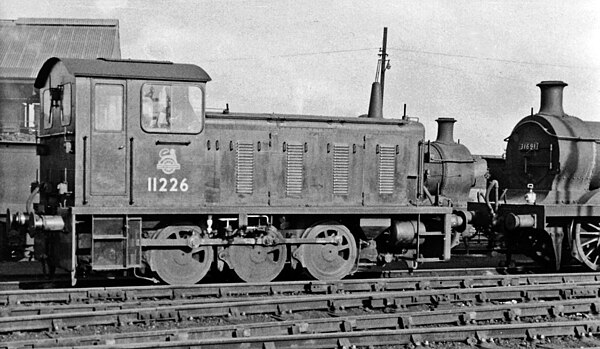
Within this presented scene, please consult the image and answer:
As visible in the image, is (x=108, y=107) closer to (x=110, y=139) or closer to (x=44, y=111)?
(x=110, y=139)

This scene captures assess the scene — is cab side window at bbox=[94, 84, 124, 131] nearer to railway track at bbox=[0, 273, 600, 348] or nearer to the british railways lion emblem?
the british railways lion emblem

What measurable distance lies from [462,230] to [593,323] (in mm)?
5152

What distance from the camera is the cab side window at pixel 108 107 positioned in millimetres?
11367

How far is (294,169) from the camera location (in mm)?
12703

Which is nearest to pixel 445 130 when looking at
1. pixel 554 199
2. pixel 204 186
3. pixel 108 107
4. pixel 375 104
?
pixel 375 104

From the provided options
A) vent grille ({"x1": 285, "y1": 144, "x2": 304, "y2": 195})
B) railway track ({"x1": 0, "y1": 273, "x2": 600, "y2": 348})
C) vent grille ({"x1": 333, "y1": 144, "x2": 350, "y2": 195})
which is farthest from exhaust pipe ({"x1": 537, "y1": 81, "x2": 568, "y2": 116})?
vent grille ({"x1": 285, "y1": 144, "x2": 304, "y2": 195})

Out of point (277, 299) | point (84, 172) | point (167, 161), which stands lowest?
point (277, 299)

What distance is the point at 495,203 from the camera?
1537 cm

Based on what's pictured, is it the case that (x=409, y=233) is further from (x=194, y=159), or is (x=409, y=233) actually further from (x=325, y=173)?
(x=194, y=159)

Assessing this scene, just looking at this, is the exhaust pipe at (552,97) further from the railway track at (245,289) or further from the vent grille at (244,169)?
the vent grille at (244,169)

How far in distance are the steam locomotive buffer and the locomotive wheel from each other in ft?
0.06

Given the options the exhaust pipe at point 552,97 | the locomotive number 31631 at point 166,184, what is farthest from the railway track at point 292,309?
the exhaust pipe at point 552,97

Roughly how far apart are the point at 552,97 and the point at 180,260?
9582 mm

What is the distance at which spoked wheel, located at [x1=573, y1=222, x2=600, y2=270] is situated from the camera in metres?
14.9
